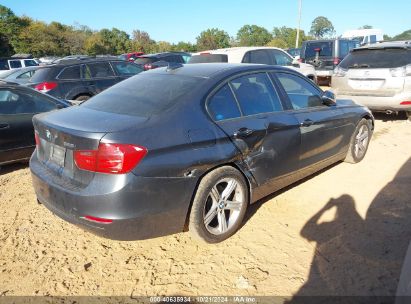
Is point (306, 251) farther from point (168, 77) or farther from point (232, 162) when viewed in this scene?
point (168, 77)

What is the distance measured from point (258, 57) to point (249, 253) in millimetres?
8310

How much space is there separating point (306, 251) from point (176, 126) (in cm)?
157

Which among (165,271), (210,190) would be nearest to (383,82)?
(210,190)

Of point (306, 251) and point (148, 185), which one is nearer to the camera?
point (148, 185)

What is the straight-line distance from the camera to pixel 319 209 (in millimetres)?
3914

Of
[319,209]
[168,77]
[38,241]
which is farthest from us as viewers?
[319,209]

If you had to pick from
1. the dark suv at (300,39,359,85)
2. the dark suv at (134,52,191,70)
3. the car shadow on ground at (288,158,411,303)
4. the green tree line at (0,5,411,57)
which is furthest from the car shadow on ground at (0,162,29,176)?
the green tree line at (0,5,411,57)

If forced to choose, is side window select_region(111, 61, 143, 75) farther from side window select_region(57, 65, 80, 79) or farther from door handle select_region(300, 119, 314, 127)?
door handle select_region(300, 119, 314, 127)

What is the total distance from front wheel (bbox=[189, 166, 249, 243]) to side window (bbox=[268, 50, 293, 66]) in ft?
27.3

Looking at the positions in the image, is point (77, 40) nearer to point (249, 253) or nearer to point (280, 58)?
point (280, 58)

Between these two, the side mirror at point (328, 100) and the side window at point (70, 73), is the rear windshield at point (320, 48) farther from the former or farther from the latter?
the side mirror at point (328, 100)

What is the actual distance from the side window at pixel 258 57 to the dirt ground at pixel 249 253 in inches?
259

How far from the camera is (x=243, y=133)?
3277 millimetres

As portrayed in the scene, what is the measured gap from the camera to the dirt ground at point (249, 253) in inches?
108
